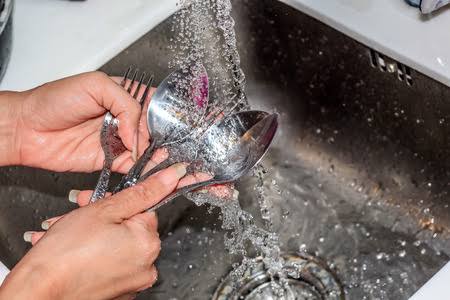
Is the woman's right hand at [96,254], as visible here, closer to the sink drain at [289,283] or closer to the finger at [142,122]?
the finger at [142,122]

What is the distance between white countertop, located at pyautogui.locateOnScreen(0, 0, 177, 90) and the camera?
81 cm

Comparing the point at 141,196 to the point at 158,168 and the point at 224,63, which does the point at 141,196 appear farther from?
the point at 224,63

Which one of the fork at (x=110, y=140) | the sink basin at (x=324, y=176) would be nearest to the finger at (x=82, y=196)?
the fork at (x=110, y=140)

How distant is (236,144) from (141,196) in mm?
166

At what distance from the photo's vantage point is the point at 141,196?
22.5 inches

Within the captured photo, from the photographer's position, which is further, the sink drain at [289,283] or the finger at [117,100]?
the sink drain at [289,283]

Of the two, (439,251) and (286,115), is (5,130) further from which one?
(439,251)

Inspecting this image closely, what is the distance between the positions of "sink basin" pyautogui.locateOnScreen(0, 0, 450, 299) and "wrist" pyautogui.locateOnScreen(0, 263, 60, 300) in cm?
23

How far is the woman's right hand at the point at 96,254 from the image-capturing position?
0.54 metres

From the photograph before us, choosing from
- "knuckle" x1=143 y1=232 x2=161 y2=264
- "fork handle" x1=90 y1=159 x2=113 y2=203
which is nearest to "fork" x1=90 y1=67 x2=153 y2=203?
"fork handle" x1=90 y1=159 x2=113 y2=203

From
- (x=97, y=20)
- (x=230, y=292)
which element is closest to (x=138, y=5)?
(x=97, y=20)

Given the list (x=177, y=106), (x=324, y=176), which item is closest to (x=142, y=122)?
(x=177, y=106)

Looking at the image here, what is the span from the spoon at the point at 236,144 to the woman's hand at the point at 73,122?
63mm

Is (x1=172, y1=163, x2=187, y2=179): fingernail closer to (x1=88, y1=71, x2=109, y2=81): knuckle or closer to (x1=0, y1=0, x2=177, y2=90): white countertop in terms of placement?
(x1=88, y1=71, x2=109, y2=81): knuckle
